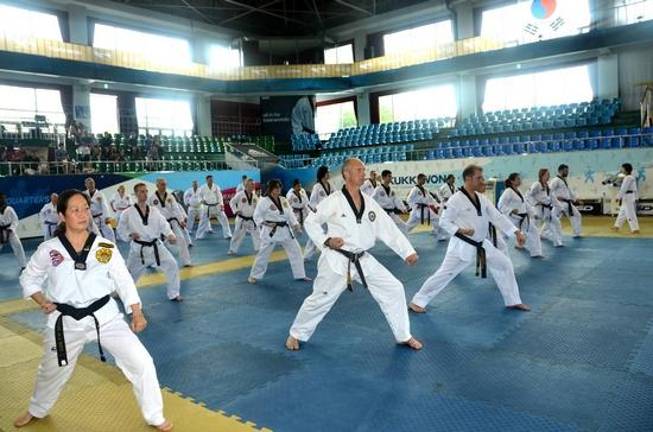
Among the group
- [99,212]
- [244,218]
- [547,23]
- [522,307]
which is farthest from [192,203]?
[547,23]

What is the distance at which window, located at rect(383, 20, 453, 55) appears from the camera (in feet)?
76.7

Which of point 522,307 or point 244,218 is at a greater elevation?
point 244,218

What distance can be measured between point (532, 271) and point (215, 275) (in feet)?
16.3

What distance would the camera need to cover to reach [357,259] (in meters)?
4.44

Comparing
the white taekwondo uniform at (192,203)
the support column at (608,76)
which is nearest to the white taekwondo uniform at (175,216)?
the white taekwondo uniform at (192,203)

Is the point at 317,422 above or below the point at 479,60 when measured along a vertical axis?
below

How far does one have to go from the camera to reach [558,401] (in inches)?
131

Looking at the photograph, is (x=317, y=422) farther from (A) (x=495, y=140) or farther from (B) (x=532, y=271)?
(A) (x=495, y=140)

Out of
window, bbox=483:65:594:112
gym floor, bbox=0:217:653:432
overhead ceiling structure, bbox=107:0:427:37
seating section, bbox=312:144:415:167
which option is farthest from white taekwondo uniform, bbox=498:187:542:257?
overhead ceiling structure, bbox=107:0:427:37

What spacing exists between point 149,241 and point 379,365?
370 cm

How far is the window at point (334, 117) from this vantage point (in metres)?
27.3

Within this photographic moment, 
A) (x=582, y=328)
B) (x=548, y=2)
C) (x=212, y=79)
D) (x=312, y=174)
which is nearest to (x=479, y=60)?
(x=548, y=2)

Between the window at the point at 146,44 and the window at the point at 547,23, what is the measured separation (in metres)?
13.9

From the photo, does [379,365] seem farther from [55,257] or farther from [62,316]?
[55,257]
